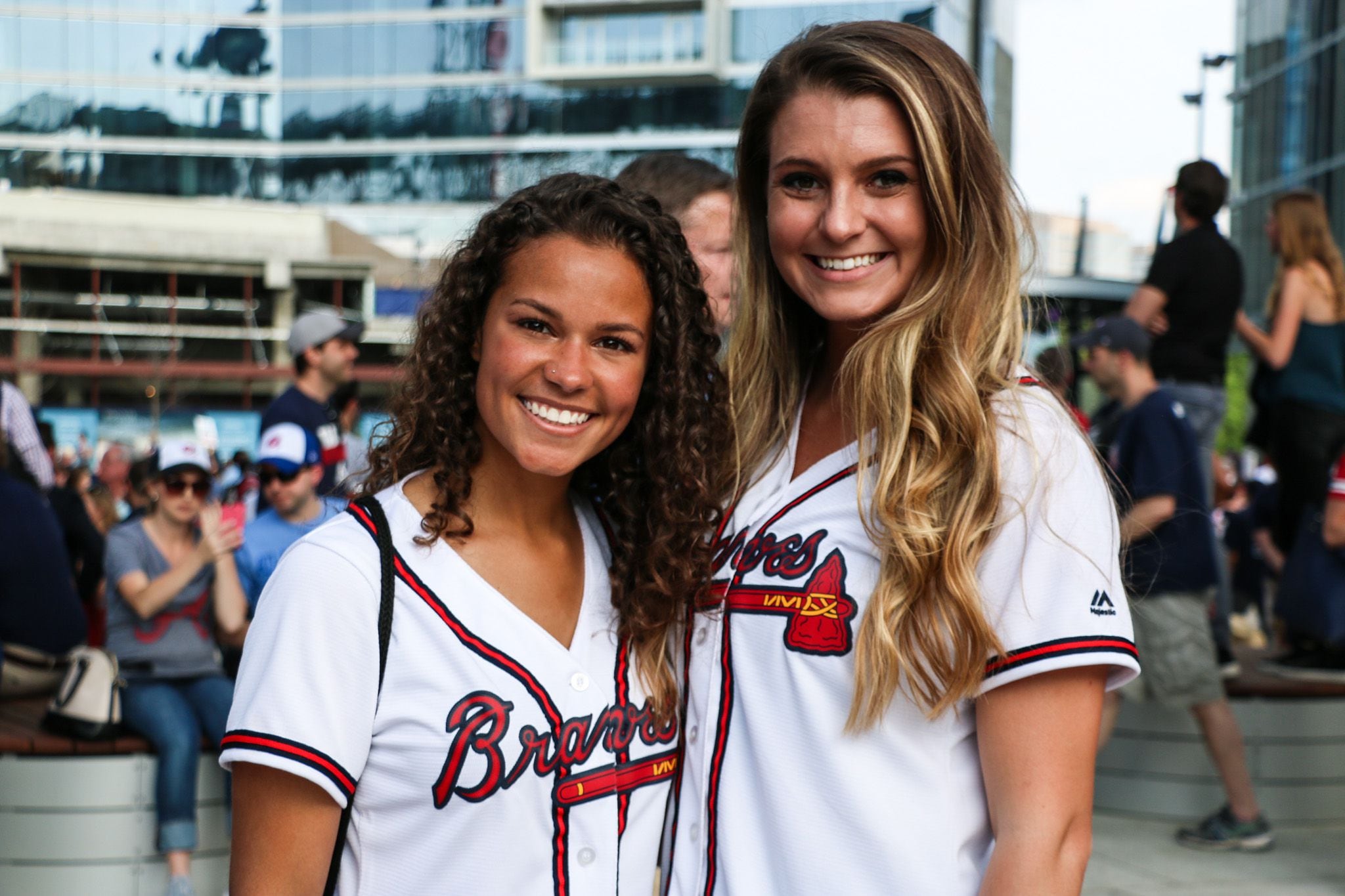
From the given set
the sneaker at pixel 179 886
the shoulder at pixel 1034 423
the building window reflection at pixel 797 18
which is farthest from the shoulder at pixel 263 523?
the shoulder at pixel 1034 423

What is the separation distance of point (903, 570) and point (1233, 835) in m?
4.41

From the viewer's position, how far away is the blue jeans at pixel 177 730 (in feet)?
14.6

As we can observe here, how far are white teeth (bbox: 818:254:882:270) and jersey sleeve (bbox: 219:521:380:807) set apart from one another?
0.86 meters

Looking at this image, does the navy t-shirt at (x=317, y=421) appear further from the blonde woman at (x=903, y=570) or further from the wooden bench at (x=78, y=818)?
the blonde woman at (x=903, y=570)

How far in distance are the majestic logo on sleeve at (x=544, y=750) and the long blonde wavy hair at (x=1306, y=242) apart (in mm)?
5205

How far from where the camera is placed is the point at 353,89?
34.6 m

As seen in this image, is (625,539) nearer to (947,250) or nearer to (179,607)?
(947,250)

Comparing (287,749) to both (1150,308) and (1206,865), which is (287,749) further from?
(1150,308)

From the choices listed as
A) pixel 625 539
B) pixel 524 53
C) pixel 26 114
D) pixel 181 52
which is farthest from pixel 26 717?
pixel 524 53

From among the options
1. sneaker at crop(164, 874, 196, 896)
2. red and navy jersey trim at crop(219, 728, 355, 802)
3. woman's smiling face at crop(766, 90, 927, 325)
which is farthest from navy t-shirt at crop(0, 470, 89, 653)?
woman's smiling face at crop(766, 90, 927, 325)

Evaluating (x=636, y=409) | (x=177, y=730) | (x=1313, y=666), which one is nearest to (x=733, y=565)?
(x=636, y=409)

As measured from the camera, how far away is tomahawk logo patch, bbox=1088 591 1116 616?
1680 millimetres

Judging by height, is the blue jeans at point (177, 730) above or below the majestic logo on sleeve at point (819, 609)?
below

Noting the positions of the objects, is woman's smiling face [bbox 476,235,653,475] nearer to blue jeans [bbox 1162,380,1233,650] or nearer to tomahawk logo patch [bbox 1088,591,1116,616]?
tomahawk logo patch [bbox 1088,591,1116,616]
